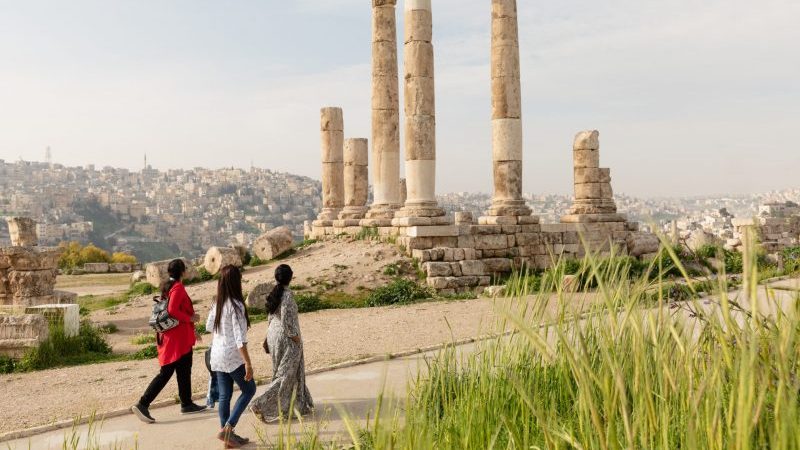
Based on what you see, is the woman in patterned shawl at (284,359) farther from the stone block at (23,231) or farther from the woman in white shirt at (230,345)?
the stone block at (23,231)

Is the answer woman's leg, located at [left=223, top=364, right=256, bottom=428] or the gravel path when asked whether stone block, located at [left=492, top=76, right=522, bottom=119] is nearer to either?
the gravel path

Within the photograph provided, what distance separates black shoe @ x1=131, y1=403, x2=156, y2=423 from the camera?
809 centimetres

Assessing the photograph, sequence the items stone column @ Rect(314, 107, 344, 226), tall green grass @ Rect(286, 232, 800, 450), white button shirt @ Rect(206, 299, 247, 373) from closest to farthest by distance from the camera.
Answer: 1. tall green grass @ Rect(286, 232, 800, 450)
2. white button shirt @ Rect(206, 299, 247, 373)
3. stone column @ Rect(314, 107, 344, 226)

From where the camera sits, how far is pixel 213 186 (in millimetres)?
184125

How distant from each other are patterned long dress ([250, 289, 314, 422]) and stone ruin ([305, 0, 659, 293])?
11.2m

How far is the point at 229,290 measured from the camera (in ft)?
25.0

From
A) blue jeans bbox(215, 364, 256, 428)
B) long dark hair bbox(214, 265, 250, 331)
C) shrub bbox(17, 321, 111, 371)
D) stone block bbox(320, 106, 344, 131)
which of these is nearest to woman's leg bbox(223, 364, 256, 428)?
blue jeans bbox(215, 364, 256, 428)

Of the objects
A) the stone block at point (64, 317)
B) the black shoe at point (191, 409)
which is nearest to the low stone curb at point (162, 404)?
the black shoe at point (191, 409)

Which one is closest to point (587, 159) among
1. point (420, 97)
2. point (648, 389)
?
point (420, 97)

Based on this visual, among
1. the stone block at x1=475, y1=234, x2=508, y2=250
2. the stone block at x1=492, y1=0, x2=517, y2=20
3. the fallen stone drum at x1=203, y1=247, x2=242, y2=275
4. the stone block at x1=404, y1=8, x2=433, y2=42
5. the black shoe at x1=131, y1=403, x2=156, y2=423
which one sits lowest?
the black shoe at x1=131, y1=403, x2=156, y2=423

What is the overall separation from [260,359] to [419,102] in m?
12.3

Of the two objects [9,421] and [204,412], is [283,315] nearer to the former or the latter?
[204,412]

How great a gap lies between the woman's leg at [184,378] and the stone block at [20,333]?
19.8 ft

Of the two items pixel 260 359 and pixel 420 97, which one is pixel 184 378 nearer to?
pixel 260 359
